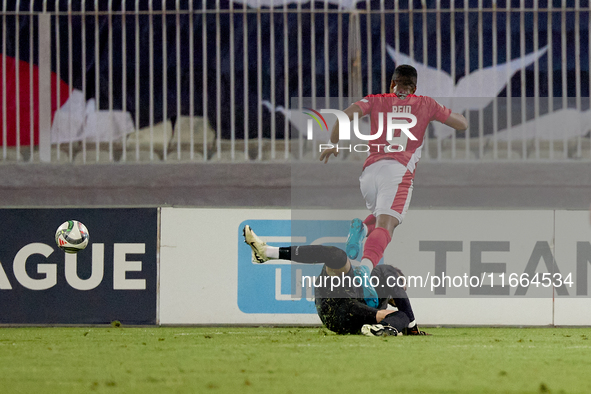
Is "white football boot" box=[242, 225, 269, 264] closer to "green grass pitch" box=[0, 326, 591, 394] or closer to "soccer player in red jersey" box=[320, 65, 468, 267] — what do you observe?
"green grass pitch" box=[0, 326, 591, 394]

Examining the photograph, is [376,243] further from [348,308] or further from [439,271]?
[348,308]

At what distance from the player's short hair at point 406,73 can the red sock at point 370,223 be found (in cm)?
158

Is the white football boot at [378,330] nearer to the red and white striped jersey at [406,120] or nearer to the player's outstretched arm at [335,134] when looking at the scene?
the red and white striped jersey at [406,120]

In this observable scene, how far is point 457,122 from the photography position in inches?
340

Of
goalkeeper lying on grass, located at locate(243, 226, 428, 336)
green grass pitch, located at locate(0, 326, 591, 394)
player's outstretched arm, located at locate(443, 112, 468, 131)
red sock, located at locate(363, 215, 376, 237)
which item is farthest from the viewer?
player's outstretched arm, located at locate(443, 112, 468, 131)

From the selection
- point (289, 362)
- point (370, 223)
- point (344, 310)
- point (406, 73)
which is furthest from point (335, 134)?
point (289, 362)

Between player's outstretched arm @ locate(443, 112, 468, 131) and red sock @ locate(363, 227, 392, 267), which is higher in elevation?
player's outstretched arm @ locate(443, 112, 468, 131)

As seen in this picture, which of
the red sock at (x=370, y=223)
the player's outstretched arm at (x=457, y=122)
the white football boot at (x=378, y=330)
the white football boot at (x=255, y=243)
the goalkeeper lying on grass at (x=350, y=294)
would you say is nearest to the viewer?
the white football boot at (x=378, y=330)

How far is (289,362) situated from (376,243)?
10.9 ft

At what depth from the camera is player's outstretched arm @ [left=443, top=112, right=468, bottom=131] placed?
28.2 ft

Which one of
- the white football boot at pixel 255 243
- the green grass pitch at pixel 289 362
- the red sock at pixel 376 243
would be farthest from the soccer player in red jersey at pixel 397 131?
the green grass pitch at pixel 289 362

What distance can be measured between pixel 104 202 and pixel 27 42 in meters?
1.95

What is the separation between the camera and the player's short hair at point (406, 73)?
28.5 feet

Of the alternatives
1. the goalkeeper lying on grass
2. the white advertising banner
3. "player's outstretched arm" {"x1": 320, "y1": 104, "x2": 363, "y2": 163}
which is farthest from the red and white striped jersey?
the white advertising banner
